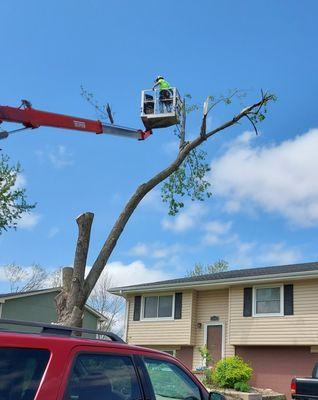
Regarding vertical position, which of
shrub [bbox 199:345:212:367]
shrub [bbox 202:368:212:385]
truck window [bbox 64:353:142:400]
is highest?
shrub [bbox 199:345:212:367]

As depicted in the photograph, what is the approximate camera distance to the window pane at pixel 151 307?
2405 centimetres

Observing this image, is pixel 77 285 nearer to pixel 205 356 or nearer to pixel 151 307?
pixel 205 356

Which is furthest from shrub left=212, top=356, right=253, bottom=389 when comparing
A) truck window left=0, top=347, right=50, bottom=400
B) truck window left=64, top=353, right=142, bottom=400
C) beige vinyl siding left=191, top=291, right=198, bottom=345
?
truck window left=0, top=347, right=50, bottom=400

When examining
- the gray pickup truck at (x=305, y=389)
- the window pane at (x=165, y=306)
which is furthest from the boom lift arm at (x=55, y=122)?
the window pane at (x=165, y=306)

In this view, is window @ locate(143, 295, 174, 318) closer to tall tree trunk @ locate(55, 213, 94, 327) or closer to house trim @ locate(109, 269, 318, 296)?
house trim @ locate(109, 269, 318, 296)

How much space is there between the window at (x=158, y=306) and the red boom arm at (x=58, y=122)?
407 inches

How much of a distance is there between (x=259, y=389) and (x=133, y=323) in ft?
22.3

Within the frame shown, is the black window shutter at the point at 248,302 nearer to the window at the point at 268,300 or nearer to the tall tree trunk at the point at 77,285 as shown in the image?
the window at the point at 268,300

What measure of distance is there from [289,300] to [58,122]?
11.1 metres

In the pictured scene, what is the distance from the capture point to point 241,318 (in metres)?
21.3

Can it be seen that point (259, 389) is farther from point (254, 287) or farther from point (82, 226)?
point (82, 226)

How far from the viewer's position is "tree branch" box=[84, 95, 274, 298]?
12.6 m

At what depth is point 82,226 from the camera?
1216cm

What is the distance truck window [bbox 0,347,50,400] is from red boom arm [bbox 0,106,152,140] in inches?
412
